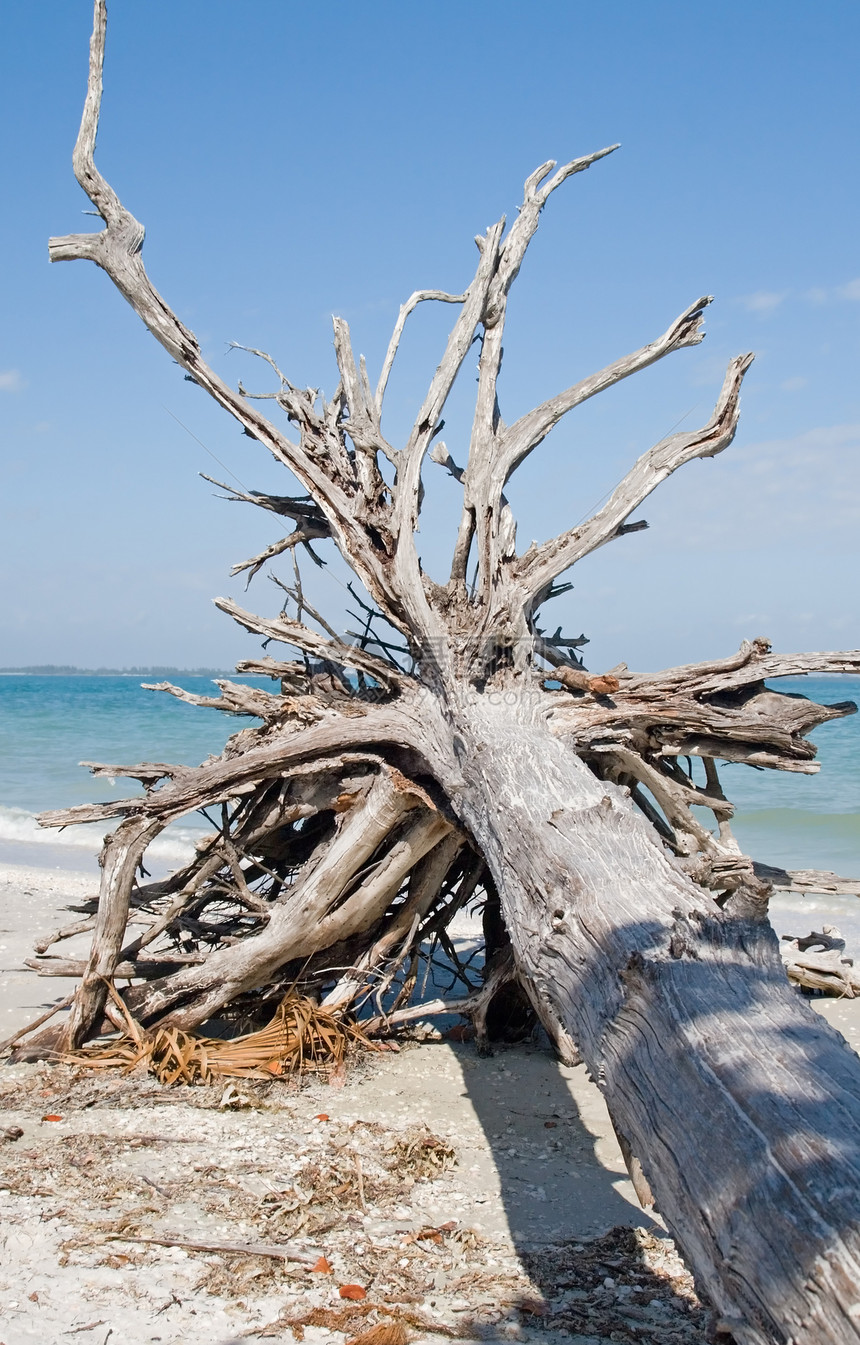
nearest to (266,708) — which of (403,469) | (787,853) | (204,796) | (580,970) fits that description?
(204,796)

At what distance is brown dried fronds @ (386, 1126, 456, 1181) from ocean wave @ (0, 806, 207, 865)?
8.09 m

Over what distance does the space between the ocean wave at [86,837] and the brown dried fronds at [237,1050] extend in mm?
6997

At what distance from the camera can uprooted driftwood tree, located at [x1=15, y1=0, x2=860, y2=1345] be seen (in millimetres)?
3398

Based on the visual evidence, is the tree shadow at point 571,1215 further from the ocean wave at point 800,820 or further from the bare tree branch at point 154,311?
the ocean wave at point 800,820

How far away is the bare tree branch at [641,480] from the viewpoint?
503 centimetres

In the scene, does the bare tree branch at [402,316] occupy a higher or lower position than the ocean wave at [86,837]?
higher

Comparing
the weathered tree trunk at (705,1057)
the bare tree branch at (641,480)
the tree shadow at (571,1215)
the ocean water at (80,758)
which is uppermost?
the bare tree branch at (641,480)

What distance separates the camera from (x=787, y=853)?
11547 millimetres

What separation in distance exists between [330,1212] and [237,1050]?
147cm

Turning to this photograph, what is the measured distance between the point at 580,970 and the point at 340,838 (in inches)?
85.1

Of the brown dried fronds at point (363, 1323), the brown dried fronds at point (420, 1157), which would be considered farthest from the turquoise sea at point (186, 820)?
the brown dried fronds at point (363, 1323)

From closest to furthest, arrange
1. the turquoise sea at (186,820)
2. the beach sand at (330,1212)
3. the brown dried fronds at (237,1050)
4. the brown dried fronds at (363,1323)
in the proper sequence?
the brown dried fronds at (363,1323)
the beach sand at (330,1212)
the brown dried fronds at (237,1050)
the turquoise sea at (186,820)

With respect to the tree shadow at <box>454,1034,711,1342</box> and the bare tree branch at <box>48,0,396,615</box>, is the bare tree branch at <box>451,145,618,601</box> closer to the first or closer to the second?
the bare tree branch at <box>48,0,396,615</box>

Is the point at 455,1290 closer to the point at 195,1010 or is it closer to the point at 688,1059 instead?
the point at 688,1059
